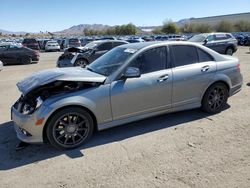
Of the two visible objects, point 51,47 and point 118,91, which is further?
point 51,47

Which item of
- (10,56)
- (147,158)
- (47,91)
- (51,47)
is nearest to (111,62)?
(47,91)

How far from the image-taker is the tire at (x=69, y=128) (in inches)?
171

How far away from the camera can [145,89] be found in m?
4.93

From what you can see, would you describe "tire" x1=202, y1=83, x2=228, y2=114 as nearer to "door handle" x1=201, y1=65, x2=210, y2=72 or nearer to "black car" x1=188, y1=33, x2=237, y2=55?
"door handle" x1=201, y1=65, x2=210, y2=72

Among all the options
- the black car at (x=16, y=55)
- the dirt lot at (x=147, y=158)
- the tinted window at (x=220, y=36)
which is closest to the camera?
the dirt lot at (x=147, y=158)

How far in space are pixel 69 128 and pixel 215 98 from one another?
10.6 ft

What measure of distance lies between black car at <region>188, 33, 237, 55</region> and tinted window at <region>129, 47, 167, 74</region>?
13.3 meters

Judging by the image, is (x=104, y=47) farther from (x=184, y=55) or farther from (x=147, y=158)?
(x=147, y=158)

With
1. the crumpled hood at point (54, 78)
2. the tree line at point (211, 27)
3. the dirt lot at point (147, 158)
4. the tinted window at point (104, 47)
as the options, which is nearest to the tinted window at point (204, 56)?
the dirt lot at point (147, 158)

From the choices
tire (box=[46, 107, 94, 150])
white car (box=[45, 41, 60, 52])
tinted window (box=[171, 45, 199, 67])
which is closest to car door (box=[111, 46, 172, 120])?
tinted window (box=[171, 45, 199, 67])

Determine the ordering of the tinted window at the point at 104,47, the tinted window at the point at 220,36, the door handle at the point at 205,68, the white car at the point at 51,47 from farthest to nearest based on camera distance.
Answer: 1. the white car at the point at 51,47
2. the tinted window at the point at 220,36
3. the tinted window at the point at 104,47
4. the door handle at the point at 205,68

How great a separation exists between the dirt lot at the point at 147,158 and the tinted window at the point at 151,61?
113 cm

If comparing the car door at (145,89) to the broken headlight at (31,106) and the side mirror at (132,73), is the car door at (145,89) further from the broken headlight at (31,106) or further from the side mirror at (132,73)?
the broken headlight at (31,106)

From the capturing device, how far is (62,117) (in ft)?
14.4
